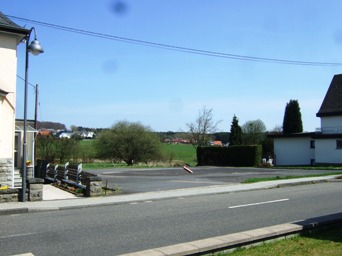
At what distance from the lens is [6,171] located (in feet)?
52.0

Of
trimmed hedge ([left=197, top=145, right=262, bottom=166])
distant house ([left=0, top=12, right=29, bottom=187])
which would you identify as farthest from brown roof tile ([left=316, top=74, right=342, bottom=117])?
distant house ([left=0, top=12, right=29, bottom=187])

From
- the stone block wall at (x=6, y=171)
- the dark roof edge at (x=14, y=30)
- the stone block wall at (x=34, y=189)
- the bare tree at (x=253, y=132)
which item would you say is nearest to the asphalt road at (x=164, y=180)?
the stone block wall at (x=34, y=189)

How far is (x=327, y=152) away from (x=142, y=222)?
41.8 m

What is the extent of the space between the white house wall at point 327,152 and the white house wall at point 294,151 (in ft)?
7.50

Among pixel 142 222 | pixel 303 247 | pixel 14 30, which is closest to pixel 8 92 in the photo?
pixel 14 30

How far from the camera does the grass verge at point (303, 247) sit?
580cm

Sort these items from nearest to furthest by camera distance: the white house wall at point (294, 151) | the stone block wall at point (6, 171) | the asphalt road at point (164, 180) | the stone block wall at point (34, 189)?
the stone block wall at point (34, 189), the stone block wall at point (6, 171), the asphalt road at point (164, 180), the white house wall at point (294, 151)

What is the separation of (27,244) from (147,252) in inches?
112

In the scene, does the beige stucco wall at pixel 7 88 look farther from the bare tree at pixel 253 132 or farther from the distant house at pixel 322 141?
the bare tree at pixel 253 132

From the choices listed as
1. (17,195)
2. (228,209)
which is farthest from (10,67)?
(228,209)

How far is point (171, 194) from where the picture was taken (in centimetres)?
1548

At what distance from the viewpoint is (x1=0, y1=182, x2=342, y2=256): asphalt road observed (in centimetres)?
712

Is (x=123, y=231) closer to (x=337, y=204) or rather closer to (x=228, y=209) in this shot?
(x=228, y=209)

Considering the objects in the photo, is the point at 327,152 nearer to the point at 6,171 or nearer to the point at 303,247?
the point at 6,171
